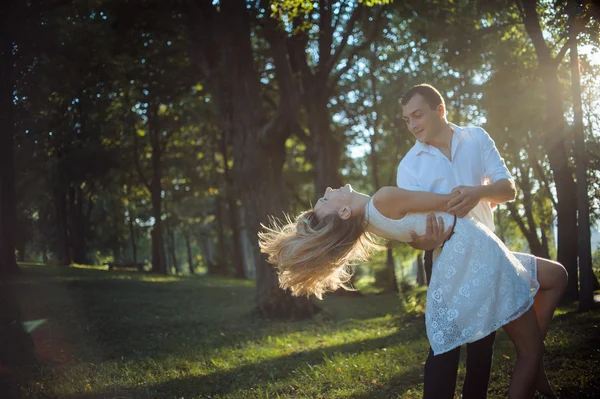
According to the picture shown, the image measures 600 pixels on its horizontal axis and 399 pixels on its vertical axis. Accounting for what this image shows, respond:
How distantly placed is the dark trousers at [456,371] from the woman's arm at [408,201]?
65cm

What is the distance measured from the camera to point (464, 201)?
3941 mm

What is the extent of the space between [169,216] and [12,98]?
3184 cm

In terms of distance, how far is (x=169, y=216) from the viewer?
42219 millimetres

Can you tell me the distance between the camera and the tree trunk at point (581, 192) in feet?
36.3

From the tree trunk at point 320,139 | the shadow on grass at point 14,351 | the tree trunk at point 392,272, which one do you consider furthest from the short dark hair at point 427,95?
the tree trunk at point 392,272

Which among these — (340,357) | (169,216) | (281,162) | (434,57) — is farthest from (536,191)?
(169,216)

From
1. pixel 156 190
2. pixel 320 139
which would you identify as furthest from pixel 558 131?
pixel 156 190

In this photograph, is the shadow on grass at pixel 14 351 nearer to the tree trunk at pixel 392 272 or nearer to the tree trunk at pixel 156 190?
the tree trunk at pixel 392 272

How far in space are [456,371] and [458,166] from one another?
1.40 m

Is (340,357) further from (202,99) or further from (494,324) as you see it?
(202,99)

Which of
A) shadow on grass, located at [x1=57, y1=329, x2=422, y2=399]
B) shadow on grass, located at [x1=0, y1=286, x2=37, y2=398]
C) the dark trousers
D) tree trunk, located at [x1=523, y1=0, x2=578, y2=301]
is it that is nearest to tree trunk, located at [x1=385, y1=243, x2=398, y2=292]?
tree trunk, located at [x1=523, y1=0, x2=578, y2=301]

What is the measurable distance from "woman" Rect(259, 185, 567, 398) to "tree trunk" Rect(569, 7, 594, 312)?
7486 millimetres

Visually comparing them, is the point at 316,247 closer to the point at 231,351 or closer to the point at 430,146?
the point at 430,146

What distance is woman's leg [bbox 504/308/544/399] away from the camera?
13.2ft
